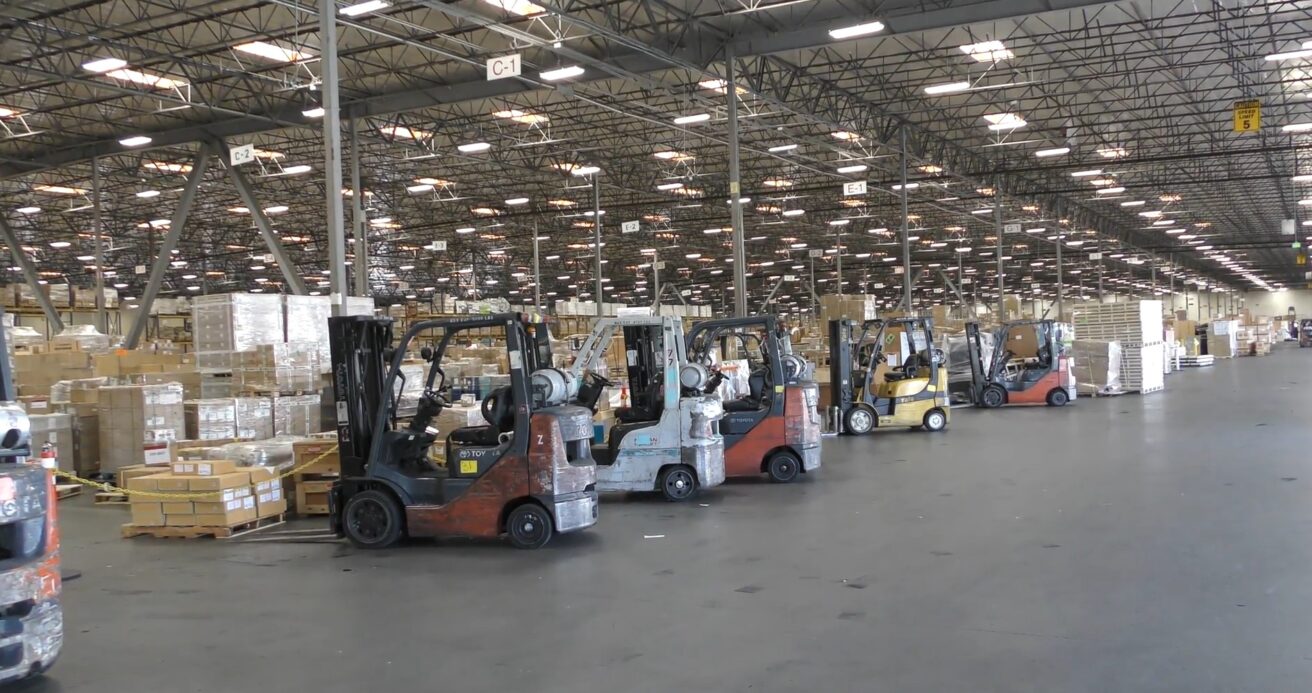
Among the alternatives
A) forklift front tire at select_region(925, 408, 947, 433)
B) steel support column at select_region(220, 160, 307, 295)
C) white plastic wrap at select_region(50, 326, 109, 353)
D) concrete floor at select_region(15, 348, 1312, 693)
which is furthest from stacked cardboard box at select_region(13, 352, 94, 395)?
forklift front tire at select_region(925, 408, 947, 433)

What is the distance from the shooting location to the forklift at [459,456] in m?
7.42

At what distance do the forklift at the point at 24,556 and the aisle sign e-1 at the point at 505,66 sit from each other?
1067cm

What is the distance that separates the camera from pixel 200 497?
841cm

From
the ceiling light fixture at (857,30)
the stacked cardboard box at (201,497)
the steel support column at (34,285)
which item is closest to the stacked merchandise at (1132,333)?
the ceiling light fixture at (857,30)

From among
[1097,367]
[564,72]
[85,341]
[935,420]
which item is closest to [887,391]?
[935,420]

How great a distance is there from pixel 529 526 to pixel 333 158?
5.29 meters

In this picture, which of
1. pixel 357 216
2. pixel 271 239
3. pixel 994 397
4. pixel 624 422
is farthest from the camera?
pixel 994 397

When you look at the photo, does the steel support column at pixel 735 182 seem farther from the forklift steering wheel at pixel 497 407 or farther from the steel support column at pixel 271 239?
the forklift steering wheel at pixel 497 407

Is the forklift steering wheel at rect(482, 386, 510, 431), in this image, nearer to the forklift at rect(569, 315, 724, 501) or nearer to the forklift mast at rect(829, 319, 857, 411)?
the forklift at rect(569, 315, 724, 501)

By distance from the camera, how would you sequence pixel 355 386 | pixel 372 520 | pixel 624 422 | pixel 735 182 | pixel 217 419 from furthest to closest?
pixel 735 182 → pixel 217 419 → pixel 624 422 → pixel 355 386 → pixel 372 520

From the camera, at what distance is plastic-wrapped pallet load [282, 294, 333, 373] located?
40.3ft

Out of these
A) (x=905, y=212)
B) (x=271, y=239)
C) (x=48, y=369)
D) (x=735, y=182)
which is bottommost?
(x=48, y=369)

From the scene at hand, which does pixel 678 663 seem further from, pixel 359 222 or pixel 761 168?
pixel 761 168

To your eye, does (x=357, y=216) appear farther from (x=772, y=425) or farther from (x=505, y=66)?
(x=772, y=425)
